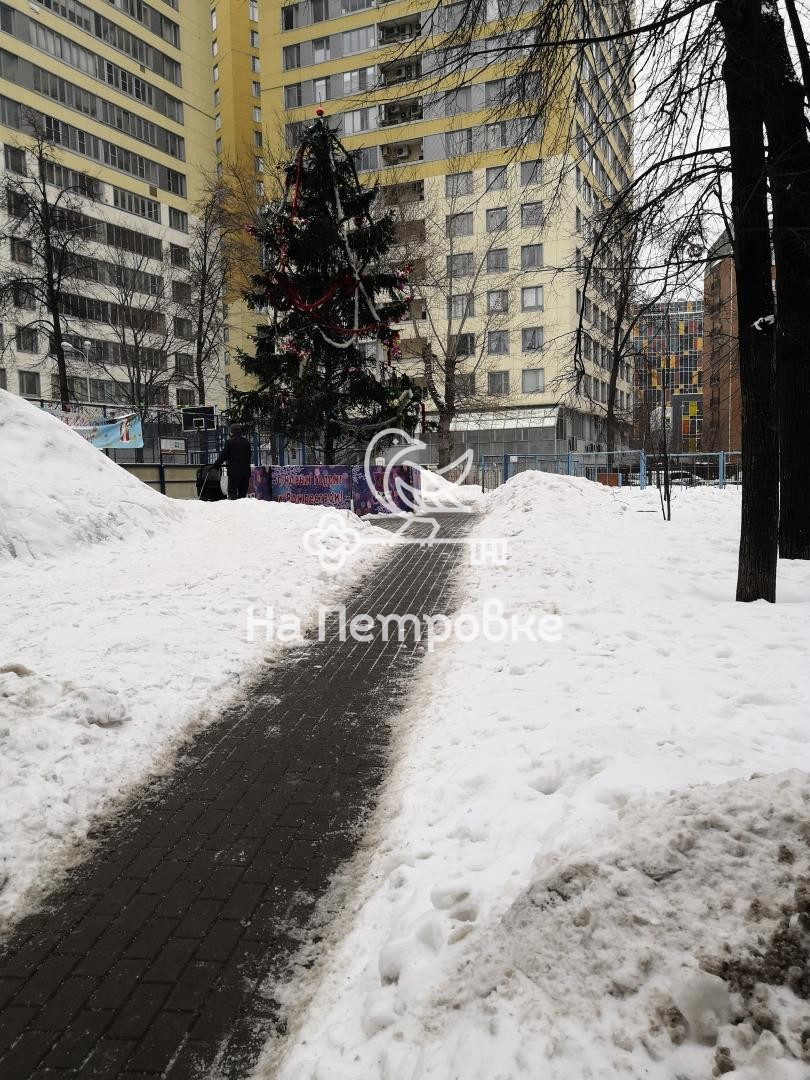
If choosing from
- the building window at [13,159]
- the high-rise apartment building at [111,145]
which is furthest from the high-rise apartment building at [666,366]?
the building window at [13,159]

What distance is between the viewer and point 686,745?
3969 millimetres

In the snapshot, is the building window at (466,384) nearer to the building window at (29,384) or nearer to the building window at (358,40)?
the building window at (29,384)

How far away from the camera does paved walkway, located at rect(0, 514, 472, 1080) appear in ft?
8.09

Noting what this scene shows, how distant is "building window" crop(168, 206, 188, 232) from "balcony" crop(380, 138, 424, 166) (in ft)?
63.8

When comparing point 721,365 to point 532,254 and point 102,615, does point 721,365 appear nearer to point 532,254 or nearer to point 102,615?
point 102,615

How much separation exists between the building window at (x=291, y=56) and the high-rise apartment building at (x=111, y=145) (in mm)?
9983

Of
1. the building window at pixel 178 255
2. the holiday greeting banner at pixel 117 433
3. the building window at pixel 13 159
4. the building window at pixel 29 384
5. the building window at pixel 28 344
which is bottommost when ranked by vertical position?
the holiday greeting banner at pixel 117 433

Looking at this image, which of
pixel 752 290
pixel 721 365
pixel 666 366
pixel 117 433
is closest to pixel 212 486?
pixel 117 433

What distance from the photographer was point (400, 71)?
6.36m

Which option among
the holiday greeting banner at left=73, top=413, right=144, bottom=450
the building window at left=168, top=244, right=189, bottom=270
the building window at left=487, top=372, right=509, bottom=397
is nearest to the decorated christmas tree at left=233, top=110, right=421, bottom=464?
the holiday greeting banner at left=73, top=413, right=144, bottom=450

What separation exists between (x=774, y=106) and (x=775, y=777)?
26.3 ft

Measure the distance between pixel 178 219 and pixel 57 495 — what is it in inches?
2208

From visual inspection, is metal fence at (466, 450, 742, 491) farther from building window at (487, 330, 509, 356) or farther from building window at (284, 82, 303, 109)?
building window at (284, 82, 303, 109)

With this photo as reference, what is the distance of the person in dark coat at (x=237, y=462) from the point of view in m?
15.5
